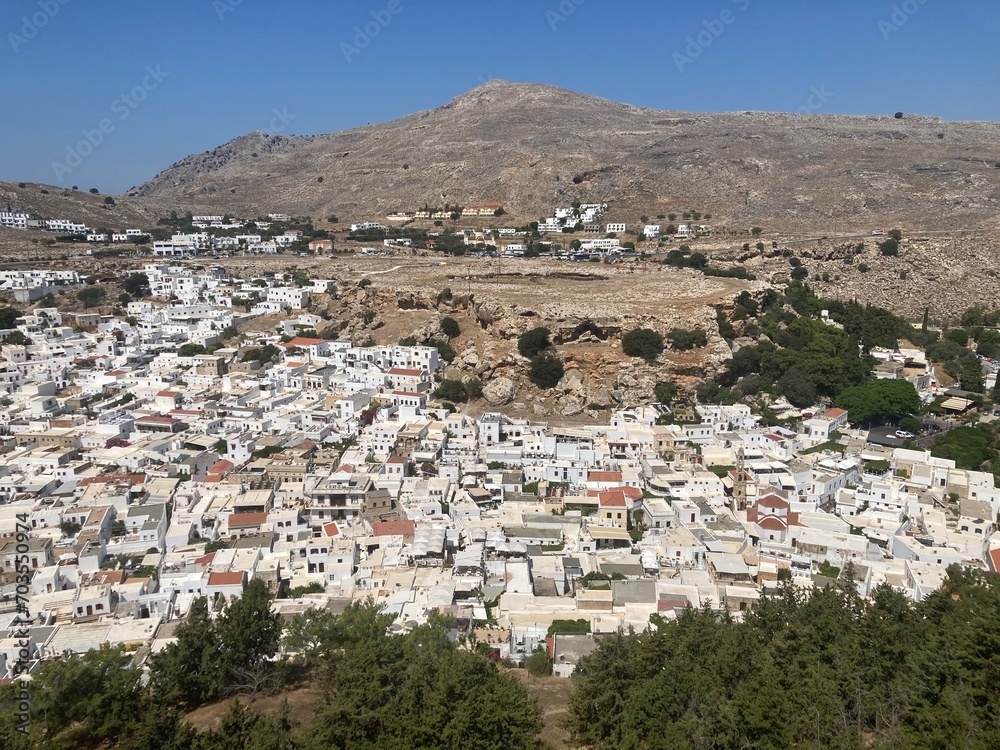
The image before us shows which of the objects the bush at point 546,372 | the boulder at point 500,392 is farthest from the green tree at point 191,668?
the bush at point 546,372

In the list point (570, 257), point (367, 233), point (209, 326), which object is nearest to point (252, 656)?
point (209, 326)

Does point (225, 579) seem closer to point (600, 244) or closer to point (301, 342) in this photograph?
point (301, 342)

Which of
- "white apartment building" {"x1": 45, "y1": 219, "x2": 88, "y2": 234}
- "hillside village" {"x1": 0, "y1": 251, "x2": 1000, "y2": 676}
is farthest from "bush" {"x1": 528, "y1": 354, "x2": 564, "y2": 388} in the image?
"white apartment building" {"x1": 45, "y1": 219, "x2": 88, "y2": 234}

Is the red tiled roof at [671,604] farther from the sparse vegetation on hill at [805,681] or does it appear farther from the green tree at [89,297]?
the green tree at [89,297]

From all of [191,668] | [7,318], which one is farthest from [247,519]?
[7,318]

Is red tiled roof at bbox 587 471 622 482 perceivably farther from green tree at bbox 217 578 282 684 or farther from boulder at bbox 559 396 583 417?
green tree at bbox 217 578 282 684
